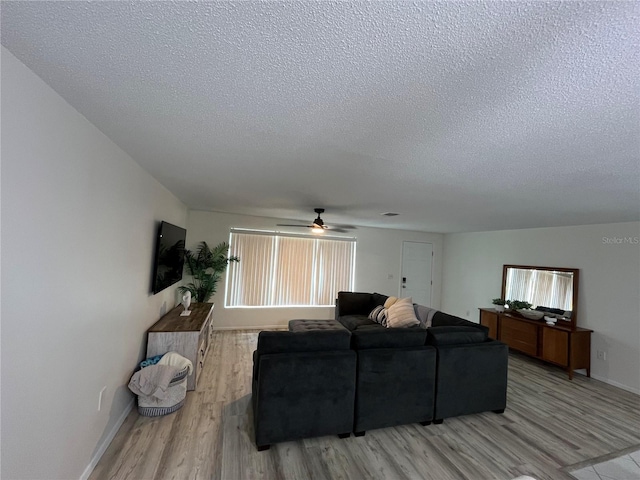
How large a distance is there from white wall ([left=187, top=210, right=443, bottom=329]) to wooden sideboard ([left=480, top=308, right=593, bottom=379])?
243 centimetres

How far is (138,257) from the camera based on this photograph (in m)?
2.53

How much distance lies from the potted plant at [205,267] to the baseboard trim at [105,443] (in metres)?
2.36

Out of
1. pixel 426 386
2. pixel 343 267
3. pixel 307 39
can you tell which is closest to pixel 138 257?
pixel 307 39

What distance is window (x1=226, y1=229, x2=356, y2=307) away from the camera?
546 cm

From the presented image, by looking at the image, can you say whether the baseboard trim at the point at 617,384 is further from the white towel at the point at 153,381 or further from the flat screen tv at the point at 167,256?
the flat screen tv at the point at 167,256

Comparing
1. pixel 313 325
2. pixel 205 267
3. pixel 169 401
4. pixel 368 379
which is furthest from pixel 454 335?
pixel 205 267

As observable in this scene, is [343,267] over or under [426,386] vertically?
over

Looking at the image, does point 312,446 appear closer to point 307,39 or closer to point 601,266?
point 307,39

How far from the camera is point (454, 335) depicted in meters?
2.78

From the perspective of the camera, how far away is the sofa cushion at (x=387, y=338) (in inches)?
100

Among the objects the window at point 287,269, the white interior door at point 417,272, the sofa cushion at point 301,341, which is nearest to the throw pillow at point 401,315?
the sofa cushion at point 301,341

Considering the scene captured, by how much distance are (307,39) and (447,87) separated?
585 mm

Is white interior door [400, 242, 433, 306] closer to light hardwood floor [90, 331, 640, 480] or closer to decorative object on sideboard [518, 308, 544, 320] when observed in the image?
decorative object on sideboard [518, 308, 544, 320]

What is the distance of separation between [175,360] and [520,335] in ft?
16.7
